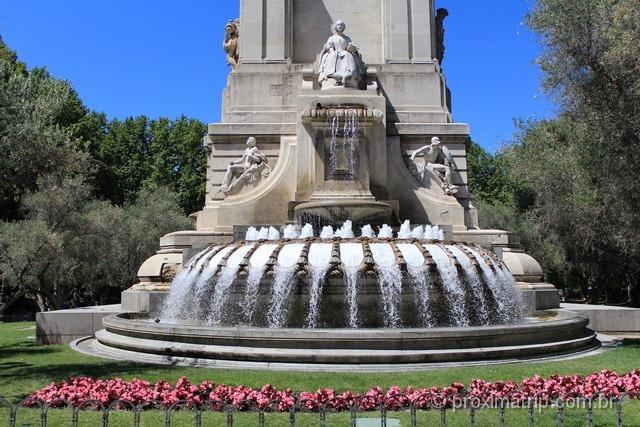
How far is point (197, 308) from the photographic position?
12812mm

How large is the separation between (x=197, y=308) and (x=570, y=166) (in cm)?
1937

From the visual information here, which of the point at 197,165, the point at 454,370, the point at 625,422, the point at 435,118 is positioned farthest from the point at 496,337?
the point at 197,165

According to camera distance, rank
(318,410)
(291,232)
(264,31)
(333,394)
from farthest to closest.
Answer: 1. (264,31)
2. (291,232)
3. (333,394)
4. (318,410)

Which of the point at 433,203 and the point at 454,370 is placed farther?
the point at 433,203

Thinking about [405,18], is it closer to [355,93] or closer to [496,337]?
[355,93]

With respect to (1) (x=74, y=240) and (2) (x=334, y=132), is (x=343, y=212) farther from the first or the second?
(1) (x=74, y=240)

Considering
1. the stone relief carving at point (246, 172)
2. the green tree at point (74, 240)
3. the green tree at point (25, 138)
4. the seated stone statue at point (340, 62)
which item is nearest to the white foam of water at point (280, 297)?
the green tree at point (25, 138)

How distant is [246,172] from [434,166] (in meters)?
5.77

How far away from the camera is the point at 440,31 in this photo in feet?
76.2

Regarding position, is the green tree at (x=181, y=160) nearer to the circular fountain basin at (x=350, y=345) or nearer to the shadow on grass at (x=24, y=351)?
the shadow on grass at (x=24, y=351)

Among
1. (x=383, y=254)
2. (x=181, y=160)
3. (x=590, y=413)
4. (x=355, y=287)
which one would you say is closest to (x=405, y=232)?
(x=383, y=254)

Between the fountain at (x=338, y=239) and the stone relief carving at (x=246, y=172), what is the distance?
0.14 feet

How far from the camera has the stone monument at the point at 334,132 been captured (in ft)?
55.9

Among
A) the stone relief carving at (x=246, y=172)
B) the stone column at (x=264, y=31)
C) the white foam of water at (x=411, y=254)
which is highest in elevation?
the stone column at (x=264, y=31)
